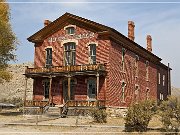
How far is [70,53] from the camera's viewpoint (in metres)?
32.6

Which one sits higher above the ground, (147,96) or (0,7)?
(0,7)

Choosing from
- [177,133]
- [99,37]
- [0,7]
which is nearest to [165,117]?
[177,133]

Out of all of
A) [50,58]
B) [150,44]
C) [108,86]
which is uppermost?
[150,44]

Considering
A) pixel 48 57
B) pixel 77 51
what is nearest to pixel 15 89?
pixel 48 57

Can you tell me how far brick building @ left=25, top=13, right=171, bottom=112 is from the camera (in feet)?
98.2

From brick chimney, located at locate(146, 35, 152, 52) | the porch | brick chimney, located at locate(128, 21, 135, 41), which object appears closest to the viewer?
the porch

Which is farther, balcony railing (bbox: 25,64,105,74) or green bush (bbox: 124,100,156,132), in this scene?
balcony railing (bbox: 25,64,105,74)

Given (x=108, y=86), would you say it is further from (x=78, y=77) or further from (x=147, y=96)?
(x=147, y=96)

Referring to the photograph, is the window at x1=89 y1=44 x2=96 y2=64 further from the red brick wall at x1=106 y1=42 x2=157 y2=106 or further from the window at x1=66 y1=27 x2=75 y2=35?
the window at x1=66 y1=27 x2=75 y2=35

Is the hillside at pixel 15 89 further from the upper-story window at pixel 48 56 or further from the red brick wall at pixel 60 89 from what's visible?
the upper-story window at pixel 48 56

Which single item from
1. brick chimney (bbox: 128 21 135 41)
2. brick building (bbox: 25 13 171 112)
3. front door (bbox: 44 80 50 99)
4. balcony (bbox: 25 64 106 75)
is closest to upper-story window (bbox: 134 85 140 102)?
brick building (bbox: 25 13 171 112)

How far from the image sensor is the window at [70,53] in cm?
3241

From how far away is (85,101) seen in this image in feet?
94.6

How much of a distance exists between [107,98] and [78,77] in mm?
3788
